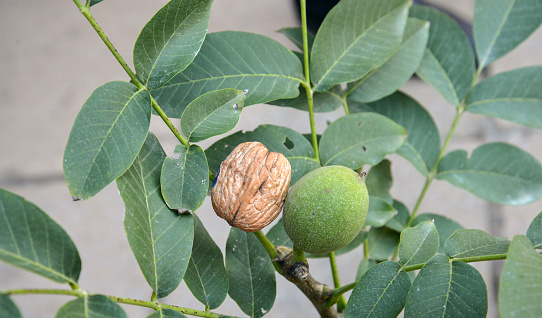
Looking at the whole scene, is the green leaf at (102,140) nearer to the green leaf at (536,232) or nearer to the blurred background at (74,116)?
the green leaf at (536,232)

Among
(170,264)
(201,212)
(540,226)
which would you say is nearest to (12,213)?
(170,264)

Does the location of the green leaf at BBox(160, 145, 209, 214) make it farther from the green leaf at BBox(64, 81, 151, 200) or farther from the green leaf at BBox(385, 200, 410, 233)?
the green leaf at BBox(385, 200, 410, 233)

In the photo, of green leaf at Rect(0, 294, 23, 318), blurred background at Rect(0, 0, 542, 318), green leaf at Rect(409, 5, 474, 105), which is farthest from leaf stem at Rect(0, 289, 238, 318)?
blurred background at Rect(0, 0, 542, 318)

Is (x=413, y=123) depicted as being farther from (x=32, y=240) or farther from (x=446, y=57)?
A: (x=32, y=240)

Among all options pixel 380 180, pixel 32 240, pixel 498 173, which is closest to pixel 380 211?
pixel 380 180

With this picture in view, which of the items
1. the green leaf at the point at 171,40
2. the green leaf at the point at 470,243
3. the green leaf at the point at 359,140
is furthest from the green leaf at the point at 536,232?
the green leaf at the point at 171,40

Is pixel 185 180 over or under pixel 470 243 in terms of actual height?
over
